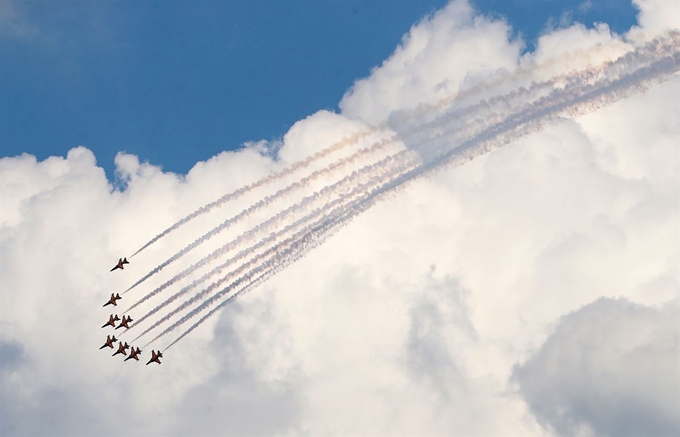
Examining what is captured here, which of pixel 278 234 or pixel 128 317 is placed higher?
pixel 128 317

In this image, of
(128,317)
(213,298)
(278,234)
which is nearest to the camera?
(278,234)

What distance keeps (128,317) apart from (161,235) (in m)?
20.3

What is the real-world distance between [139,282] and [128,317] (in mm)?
18502

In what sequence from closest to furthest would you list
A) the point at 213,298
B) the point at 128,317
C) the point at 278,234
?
the point at 278,234 < the point at 213,298 < the point at 128,317

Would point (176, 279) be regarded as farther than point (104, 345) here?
No

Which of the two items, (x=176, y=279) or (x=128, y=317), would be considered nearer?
(x=176, y=279)

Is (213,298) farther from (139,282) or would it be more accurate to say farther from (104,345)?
(104,345)

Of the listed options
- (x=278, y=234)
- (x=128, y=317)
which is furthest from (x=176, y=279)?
(x=128, y=317)

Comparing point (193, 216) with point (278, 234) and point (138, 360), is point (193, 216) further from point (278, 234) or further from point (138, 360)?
point (138, 360)

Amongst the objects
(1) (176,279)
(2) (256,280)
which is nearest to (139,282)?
(1) (176,279)

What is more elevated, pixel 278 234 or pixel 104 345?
pixel 104 345

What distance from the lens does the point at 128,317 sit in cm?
9812

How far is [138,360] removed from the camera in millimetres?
99812

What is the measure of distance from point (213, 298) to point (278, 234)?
860 cm
